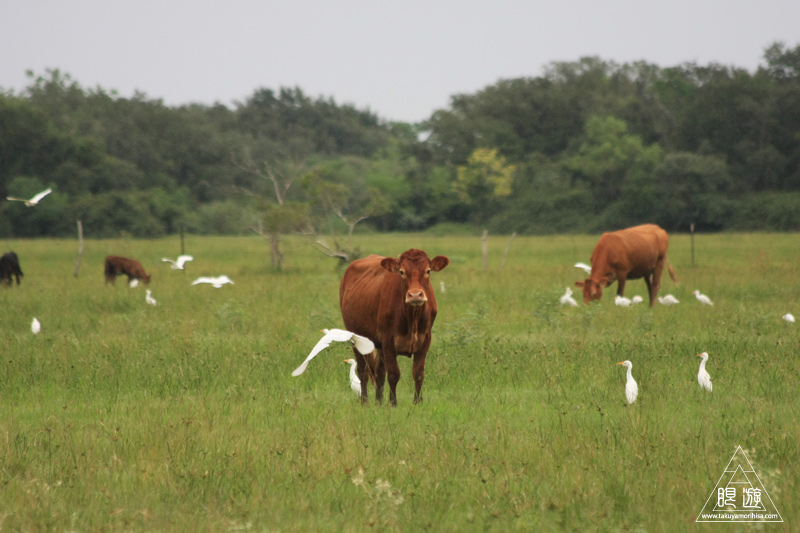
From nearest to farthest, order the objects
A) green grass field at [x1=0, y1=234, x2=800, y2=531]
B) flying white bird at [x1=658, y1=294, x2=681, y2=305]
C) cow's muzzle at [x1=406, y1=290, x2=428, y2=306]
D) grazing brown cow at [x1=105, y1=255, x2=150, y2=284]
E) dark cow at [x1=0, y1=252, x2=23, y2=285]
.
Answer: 1. green grass field at [x1=0, y1=234, x2=800, y2=531]
2. cow's muzzle at [x1=406, y1=290, x2=428, y2=306]
3. flying white bird at [x1=658, y1=294, x2=681, y2=305]
4. dark cow at [x1=0, y1=252, x2=23, y2=285]
5. grazing brown cow at [x1=105, y1=255, x2=150, y2=284]

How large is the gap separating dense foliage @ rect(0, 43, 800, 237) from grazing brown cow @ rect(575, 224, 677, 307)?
20.6m

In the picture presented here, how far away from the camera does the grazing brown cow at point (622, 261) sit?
14805 mm

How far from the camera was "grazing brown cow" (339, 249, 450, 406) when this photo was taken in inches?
267

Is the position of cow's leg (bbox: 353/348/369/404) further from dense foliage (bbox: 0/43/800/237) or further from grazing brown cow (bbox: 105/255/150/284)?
dense foliage (bbox: 0/43/800/237)

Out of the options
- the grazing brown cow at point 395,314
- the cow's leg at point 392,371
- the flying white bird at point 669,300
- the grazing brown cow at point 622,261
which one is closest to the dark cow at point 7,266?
the grazing brown cow at point 622,261

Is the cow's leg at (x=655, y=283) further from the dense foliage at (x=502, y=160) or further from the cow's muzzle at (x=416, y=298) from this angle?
the dense foliage at (x=502, y=160)

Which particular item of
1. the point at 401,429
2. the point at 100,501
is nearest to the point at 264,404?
the point at 401,429

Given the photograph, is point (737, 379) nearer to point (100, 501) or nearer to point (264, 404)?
point (264, 404)

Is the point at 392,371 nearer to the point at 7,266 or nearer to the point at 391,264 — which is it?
the point at 391,264

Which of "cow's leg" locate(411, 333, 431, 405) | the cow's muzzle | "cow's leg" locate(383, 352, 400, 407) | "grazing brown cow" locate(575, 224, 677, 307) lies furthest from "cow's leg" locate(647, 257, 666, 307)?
the cow's muzzle

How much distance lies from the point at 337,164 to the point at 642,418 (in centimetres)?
7046

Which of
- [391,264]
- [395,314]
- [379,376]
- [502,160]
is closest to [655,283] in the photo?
[379,376]

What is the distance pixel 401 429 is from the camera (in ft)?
19.8

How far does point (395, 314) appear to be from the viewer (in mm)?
7043
